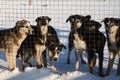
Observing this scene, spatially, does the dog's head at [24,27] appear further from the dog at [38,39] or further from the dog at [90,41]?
the dog at [90,41]

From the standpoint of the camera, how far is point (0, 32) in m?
8.41

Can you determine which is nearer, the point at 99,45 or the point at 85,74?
the point at 85,74

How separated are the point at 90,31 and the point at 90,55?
571 mm

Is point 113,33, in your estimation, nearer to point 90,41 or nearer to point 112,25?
point 112,25

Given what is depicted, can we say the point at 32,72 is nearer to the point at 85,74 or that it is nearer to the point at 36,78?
the point at 36,78

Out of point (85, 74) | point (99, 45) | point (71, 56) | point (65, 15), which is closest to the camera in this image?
point (85, 74)

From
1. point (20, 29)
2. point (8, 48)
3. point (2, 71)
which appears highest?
point (20, 29)

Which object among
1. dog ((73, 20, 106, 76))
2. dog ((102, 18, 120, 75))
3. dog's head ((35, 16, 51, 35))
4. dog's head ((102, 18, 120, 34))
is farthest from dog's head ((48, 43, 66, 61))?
dog's head ((102, 18, 120, 34))

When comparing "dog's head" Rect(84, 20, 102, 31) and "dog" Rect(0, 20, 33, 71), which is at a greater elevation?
"dog's head" Rect(84, 20, 102, 31)

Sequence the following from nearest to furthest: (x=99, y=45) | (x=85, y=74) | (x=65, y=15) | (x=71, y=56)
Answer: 1. (x=85, y=74)
2. (x=99, y=45)
3. (x=71, y=56)
4. (x=65, y=15)

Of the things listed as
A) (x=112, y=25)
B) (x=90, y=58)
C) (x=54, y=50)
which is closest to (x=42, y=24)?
(x=54, y=50)

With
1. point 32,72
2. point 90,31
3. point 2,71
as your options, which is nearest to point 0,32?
point 2,71

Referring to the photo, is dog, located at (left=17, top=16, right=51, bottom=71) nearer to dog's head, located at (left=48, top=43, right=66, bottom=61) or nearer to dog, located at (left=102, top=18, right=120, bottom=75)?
dog's head, located at (left=48, top=43, right=66, bottom=61)

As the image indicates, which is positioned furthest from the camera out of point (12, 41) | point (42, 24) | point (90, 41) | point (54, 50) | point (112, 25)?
point (54, 50)
